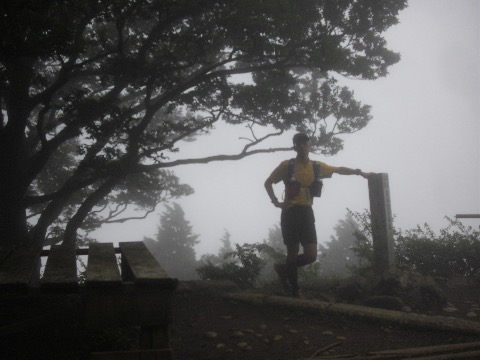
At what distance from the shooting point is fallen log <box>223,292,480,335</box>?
11.9 feet

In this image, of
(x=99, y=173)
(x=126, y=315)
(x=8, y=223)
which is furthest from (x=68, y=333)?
(x=8, y=223)

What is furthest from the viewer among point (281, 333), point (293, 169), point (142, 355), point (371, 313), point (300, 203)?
point (293, 169)

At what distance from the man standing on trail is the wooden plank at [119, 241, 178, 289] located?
301 centimetres

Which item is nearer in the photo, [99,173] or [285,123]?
[99,173]

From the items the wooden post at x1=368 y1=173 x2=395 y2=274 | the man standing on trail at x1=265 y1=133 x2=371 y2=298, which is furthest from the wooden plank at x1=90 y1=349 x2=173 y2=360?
the wooden post at x1=368 y1=173 x2=395 y2=274

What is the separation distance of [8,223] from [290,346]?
895 centimetres

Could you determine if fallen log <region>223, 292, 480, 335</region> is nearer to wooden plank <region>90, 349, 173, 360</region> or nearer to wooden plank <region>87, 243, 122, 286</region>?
wooden plank <region>87, 243, 122, 286</region>

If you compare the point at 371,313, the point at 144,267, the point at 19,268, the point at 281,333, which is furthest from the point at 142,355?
the point at 371,313

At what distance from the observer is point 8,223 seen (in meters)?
9.22

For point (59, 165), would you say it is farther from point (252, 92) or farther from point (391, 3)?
point (391, 3)

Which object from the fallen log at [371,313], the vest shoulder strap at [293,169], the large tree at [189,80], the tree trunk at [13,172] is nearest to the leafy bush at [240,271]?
the fallen log at [371,313]

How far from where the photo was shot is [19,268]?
→ 190cm

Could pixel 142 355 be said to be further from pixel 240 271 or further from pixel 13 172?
pixel 13 172

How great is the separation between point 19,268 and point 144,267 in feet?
2.32
